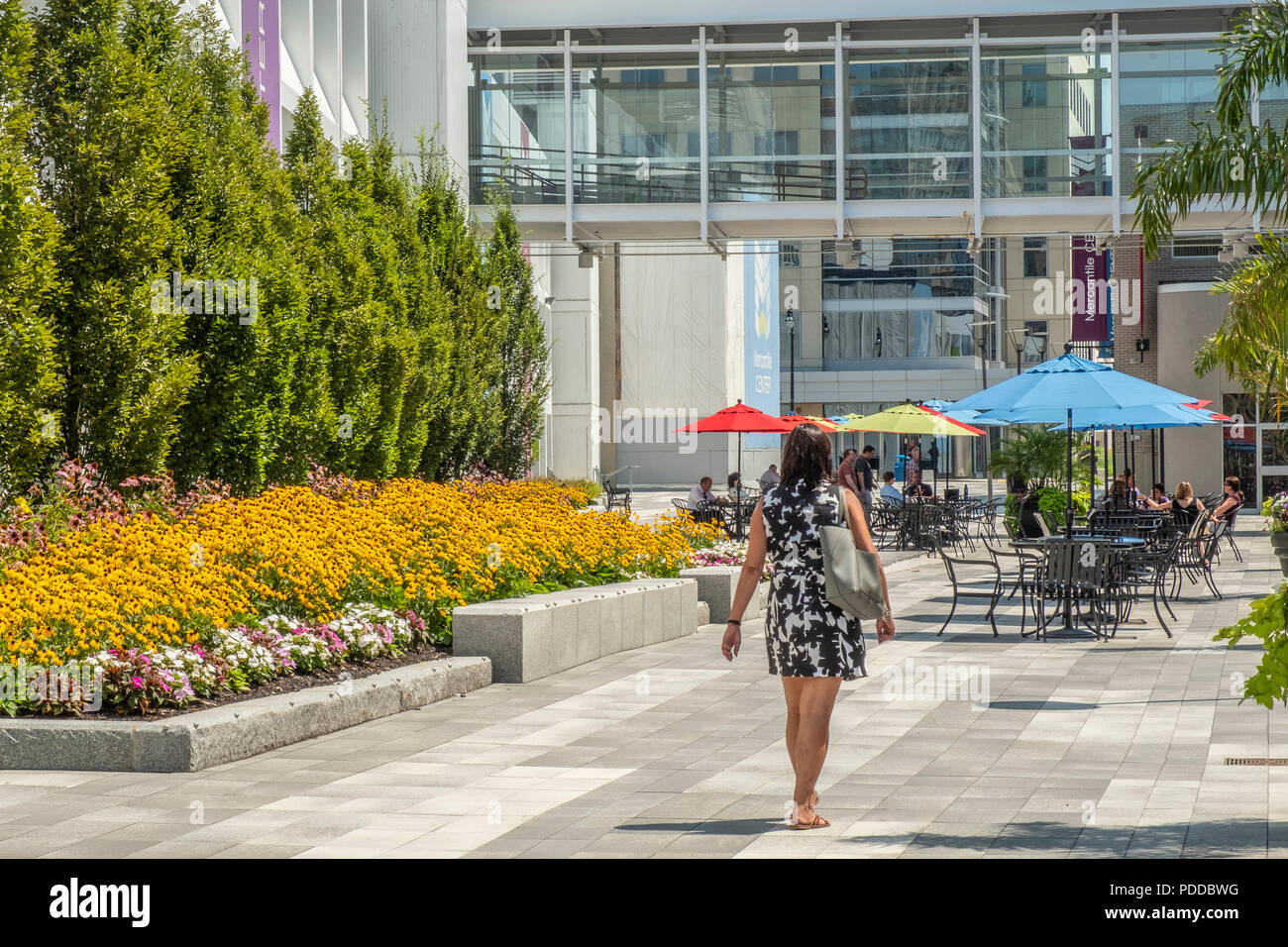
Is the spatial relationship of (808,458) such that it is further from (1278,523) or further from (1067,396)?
(1278,523)

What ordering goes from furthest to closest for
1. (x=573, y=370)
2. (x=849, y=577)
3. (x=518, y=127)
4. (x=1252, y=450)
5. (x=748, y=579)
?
(x=573, y=370) < (x=1252, y=450) < (x=518, y=127) < (x=748, y=579) < (x=849, y=577)

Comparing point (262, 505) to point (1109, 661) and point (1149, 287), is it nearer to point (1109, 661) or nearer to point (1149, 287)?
point (1109, 661)

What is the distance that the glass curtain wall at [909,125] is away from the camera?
2727cm

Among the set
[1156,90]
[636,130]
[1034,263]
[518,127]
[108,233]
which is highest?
[1034,263]

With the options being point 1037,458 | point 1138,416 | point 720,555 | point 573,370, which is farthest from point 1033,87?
point 573,370

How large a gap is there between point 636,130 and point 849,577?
22.2m

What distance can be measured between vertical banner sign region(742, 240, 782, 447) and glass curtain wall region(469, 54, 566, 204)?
27877 millimetres

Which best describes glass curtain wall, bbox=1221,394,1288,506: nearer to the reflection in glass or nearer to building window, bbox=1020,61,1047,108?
building window, bbox=1020,61,1047,108

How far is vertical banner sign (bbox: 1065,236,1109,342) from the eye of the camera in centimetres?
5331

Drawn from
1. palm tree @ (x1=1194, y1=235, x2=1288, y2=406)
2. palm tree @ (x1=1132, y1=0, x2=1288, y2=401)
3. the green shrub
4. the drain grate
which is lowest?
the drain grate

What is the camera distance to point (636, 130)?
2800cm

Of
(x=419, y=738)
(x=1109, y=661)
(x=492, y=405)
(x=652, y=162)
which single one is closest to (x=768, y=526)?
(x=419, y=738)

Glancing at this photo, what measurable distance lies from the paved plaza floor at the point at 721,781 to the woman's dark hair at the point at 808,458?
1.53 meters

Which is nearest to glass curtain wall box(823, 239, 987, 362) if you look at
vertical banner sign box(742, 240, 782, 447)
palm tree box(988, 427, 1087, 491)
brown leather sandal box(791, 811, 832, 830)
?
vertical banner sign box(742, 240, 782, 447)
